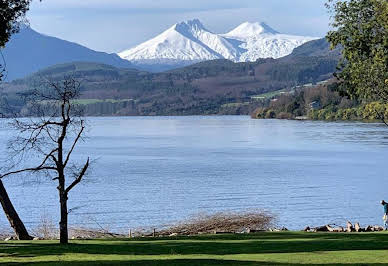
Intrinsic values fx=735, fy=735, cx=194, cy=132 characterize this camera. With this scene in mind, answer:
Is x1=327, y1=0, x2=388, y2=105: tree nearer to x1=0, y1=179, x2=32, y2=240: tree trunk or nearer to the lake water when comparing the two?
the lake water

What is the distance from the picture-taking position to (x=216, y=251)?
2428 centimetres

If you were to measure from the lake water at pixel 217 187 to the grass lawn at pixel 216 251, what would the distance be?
414 inches

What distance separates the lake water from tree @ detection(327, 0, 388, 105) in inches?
477

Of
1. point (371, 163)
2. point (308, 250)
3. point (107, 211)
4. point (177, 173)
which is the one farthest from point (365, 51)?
point (371, 163)

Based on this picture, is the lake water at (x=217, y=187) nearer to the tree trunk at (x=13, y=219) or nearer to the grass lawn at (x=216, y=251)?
the tree trunk at (x=13, y=219)

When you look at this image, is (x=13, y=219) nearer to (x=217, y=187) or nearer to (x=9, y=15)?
(x=9, y=15)

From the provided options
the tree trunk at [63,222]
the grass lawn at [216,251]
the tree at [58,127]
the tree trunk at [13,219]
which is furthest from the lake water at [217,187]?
the grass lawn at [216,251]

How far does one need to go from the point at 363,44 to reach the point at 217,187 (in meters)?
33.2

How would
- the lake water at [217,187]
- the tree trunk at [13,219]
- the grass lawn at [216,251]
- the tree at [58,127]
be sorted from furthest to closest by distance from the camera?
the lake water at [217,187] → the tree trunk at [13,219] → the tree at [58,127] → the grass lawn at [216,251]

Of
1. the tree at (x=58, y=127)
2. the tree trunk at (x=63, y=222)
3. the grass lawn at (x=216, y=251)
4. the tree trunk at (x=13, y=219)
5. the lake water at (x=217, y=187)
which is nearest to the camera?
the grass lawn at (x=216, y=251)

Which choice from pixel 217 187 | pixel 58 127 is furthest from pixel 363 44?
pixel 217 187

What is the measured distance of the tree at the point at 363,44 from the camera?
34.4 meters

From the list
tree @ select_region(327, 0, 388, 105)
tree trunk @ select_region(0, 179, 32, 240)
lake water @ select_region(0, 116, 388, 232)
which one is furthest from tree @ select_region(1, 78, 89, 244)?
tree @ select_region(327, 0, 388, 105)

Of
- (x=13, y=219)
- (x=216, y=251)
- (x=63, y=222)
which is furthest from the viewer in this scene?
(x=13, y=219)
